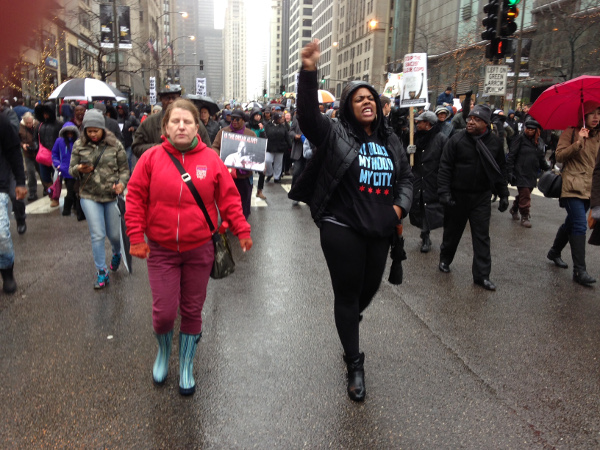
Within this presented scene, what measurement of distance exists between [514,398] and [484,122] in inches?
131

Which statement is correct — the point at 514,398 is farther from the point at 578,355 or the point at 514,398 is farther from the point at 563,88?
the point at 563,88

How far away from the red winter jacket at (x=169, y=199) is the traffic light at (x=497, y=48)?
8235 mm

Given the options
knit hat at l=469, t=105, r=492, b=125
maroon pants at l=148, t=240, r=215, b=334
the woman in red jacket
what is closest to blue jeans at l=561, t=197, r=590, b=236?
knit hat at l=469, t=105, r=492, b=125

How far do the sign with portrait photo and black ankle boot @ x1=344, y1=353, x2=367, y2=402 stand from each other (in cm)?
455

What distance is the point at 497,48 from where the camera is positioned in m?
9.78

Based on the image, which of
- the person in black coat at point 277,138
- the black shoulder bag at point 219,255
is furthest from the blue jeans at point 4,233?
the person in black coat at point 277,138

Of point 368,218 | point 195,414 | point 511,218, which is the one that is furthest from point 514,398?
point 511,218

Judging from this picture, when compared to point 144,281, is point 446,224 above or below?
above

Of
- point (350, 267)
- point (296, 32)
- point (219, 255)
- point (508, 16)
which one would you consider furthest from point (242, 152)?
point (296, 32)

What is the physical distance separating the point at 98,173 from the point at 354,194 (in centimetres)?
322

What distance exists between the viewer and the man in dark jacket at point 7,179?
5.08m

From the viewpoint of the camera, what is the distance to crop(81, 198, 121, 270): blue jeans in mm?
5434

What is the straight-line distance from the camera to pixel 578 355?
13.7 ft

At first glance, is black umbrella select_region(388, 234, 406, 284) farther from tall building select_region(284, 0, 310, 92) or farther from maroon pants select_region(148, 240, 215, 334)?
tall building select_region(284, 0, 310, 92)
